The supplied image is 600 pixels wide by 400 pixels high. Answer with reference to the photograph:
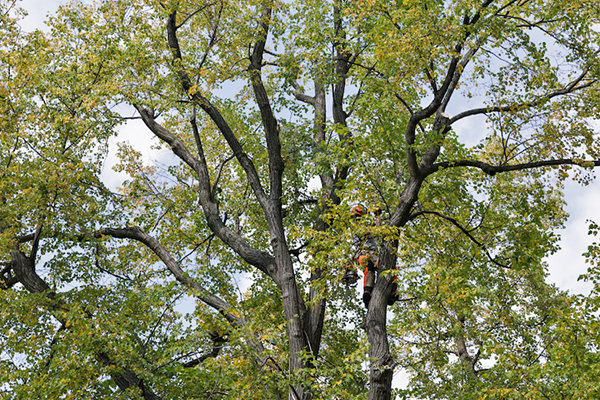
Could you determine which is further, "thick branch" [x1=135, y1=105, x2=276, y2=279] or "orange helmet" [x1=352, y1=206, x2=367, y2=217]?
"thick branch" [x1=135, y1=105, x2=276, y2=279]

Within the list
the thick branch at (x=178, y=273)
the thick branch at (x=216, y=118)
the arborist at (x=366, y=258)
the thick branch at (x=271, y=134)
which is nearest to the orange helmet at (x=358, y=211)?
the arborist at (x=366, y=258)

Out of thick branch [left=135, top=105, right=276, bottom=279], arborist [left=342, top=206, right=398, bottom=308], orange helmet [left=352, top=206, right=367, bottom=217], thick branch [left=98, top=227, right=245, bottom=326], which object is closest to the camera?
arborist [left=342, top=206, right=398, bottom=308]

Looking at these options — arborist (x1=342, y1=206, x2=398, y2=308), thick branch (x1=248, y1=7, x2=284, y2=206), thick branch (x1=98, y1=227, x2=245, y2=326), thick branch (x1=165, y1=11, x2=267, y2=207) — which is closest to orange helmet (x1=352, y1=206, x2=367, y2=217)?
arborist (x1=342, y1=206, x2=398, y2=308)

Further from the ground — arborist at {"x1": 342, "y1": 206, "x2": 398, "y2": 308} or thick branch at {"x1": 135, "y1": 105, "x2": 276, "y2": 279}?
Result: thick branch at {"x1": 135, "y1": 105, "x2": 276, "y2": 279}

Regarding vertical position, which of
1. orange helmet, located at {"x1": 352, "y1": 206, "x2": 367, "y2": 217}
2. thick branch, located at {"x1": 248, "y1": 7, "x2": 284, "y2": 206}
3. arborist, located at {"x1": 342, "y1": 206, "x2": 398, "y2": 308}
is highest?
thick branch, located at {"x1": 248, "y1": 7, "x2": 284, "y2": 206}

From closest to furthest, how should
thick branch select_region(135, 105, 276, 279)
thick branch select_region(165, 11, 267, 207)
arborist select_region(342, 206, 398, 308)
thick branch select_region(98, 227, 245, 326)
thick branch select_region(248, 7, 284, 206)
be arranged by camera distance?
arborist select_region(342, 206, 398, 308) → thick branch select_region(98, 227, 245, 326) → thick branch select_region(135, 105, 276, 279) → thick branch select_region(165, 11, 267, 207) → thick branch select_region(248, 7, 284, 206)

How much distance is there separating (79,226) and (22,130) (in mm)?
2589

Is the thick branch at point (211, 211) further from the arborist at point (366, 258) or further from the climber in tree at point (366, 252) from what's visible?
the climber in tree at point (366, 252)

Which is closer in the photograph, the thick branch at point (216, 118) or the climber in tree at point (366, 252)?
the climber in tree at point (366, 252)

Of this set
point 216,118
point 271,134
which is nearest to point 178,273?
point 216,118

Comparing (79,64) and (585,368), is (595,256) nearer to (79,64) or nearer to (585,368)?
(585,368)

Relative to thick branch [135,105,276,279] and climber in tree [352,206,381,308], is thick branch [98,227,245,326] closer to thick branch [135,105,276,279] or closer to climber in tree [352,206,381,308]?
thick branch [135,105,276,279]

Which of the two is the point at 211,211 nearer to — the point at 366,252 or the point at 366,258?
the point at 366,252

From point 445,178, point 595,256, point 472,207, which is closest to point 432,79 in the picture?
point 445,178
